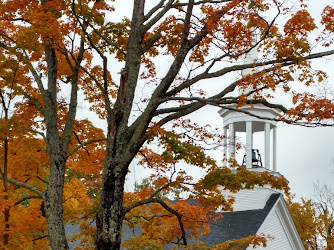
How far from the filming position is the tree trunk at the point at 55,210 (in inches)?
589

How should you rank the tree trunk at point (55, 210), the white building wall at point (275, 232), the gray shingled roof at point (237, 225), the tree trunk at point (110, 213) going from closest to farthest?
the tree trunk at point (110, 213), the tree trunk at point (55, 210), the gray shingled roof at point (237, 225), the white building wall at point (275, 232)

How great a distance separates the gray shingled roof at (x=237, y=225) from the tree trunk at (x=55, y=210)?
9.88m

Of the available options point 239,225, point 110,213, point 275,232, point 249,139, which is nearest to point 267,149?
point 249,139

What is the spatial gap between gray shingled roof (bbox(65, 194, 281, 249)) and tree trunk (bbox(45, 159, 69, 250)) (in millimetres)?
9877

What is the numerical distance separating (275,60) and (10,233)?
361 inches

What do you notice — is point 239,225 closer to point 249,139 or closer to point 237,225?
point 237,225

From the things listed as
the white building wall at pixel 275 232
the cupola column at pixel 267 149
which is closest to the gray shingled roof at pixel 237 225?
the white building wall at pixel 275 232

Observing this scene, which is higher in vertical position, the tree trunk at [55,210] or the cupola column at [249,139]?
the cupola column at [249,139]

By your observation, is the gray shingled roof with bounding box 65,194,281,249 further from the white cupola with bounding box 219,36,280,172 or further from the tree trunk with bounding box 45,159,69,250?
the tree trunk with bounding box 45,159,69,250

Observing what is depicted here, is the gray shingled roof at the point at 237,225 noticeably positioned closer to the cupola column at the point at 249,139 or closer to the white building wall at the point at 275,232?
the white building wall at the point at 275,232

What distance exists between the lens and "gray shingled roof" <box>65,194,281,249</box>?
80.3ft

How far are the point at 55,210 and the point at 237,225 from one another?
42.2 ft

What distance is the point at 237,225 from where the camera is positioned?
2589cm

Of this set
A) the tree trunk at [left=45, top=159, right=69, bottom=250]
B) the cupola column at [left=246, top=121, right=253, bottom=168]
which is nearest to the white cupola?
the cupola column at [left=246, top=121, right=253, bottom=168]
